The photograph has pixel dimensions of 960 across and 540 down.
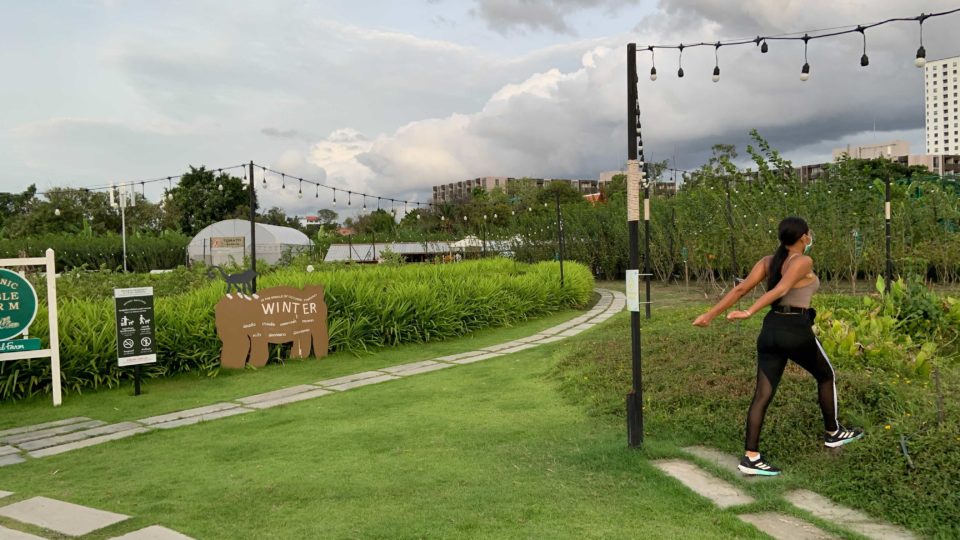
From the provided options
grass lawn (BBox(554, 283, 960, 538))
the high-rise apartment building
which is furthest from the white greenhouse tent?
the high-rise apartment building

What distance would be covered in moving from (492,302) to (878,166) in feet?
119

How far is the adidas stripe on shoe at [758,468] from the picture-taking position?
3.91 metres

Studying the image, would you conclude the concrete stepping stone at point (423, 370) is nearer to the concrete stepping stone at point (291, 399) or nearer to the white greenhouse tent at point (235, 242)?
the concrete stepping stone at point (291, 399)

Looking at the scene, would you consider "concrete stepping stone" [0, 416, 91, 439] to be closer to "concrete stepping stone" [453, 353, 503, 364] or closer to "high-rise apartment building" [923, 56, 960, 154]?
"concrete stepping stone" [453, 353, 503, 364]

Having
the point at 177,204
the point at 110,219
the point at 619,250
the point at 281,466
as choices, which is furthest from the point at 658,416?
the point at 177,204

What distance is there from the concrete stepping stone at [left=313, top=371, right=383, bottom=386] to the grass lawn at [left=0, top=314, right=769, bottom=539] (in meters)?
0.89

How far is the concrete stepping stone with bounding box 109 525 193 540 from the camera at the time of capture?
3.25 meters

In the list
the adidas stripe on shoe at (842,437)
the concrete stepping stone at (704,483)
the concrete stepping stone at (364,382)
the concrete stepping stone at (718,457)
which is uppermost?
the adidas stripe on shoe at (842,437)

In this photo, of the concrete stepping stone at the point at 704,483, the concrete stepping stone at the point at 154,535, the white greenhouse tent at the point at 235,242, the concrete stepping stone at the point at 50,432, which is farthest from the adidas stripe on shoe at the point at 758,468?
the white greenhouse tent at the point at 235,242

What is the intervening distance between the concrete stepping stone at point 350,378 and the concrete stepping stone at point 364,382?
8cm

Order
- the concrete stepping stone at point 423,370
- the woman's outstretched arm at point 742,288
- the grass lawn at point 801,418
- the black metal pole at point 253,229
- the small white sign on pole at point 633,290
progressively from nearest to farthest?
the grass lawn at point 801,418 → the woman's outstretched arm at point 742,288 → the small white sign on pole at point 633,290 → the concrete stepping stone at point 423,370 → the black metal pole at point 253,229

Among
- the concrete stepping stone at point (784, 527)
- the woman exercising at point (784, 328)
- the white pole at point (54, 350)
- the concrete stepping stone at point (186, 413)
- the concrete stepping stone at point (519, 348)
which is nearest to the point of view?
the concrete stepping stone at point (784, 527)

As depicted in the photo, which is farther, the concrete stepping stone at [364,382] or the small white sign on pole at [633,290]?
the concrete stepping stone at [364,382]

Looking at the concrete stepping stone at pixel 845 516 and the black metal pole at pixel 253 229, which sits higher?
the black metal pole at pixel 253 229
